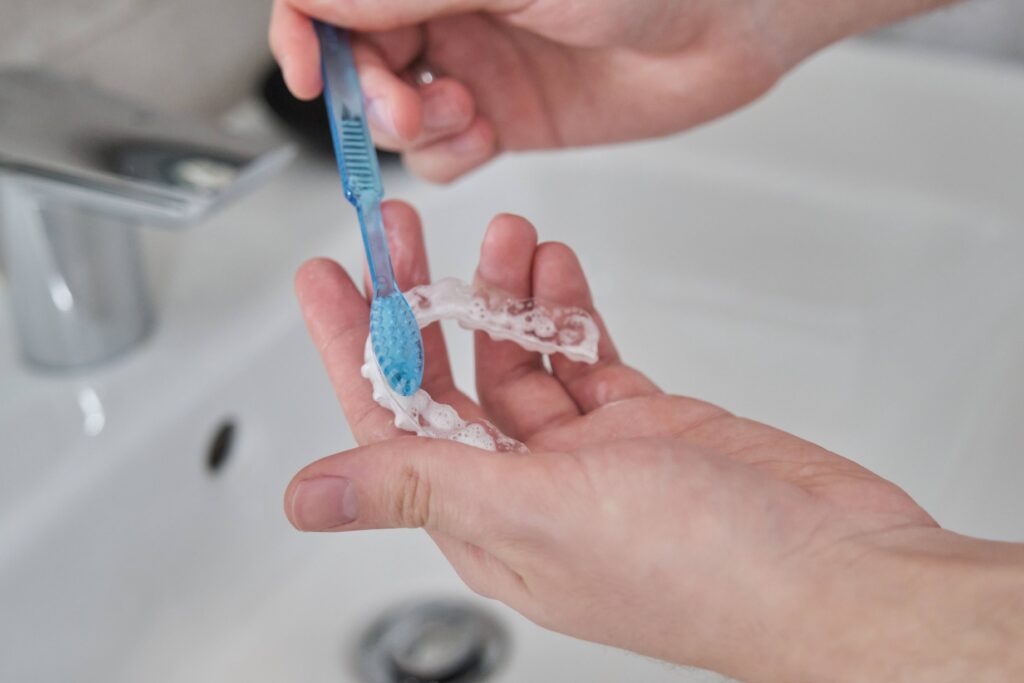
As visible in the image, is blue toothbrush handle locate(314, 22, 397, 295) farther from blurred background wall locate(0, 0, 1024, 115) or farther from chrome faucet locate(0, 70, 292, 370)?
blurred background wall locate(0, 0, 1024, 115)

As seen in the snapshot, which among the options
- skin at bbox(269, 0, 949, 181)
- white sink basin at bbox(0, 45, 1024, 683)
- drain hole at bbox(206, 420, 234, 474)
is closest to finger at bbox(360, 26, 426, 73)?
skin at bbox(269, 0, 949, 181)

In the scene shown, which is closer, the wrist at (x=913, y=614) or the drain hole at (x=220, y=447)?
the wrist at (x=913, y=614)

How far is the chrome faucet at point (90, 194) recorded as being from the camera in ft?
1.80

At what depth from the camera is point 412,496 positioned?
0.39 metres

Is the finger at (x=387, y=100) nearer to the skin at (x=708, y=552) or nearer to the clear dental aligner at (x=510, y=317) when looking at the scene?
the clear dental aligner at (x=510, y=317)

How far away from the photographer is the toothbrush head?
1.53 ft

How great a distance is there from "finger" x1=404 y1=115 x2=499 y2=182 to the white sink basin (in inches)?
1.9

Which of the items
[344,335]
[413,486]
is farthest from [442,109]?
[413,486]

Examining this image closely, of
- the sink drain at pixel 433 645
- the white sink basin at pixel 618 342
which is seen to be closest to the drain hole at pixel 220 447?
the white sink basin at pixel 618 342

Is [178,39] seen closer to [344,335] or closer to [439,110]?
[439,110]

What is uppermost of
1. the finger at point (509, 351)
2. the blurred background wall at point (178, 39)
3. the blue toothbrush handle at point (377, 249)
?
the blurred background wall at point (178, 39)

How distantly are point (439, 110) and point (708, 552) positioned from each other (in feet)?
1.14

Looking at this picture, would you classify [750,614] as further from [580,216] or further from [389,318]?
[580,216]

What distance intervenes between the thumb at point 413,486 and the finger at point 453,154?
306mm
